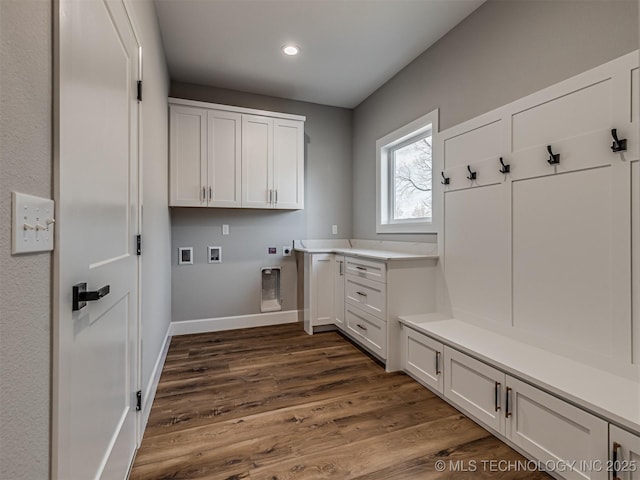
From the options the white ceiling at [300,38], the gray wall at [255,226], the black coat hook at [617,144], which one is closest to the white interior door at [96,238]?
the white ceiling at [300,38]

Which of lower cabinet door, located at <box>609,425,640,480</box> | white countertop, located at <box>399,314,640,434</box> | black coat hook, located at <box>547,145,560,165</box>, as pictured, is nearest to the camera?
lower cabinet door, located at <box>609,425,640,480</box>

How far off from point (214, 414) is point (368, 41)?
312 centimetres

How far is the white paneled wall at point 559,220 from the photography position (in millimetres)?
1459

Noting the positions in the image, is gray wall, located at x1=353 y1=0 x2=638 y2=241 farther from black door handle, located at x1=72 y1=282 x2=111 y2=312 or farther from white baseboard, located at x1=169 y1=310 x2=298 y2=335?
black door handle, located at x1=72 y1=282 x2=111 y2=312

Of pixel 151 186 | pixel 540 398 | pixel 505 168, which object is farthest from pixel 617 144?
pixel 151 186

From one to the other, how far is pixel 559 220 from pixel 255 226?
2.87 m

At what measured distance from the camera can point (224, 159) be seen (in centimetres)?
326

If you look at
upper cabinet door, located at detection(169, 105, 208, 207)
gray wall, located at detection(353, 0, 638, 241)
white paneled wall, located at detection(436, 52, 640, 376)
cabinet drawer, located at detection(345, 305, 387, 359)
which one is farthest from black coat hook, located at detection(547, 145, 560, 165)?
upper cabinet door, located at detection(169, 105, 208, 207)

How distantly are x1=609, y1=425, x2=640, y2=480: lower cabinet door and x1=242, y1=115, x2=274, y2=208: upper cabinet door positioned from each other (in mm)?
3053

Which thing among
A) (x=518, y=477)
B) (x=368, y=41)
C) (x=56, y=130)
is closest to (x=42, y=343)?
(x=56, y=130)

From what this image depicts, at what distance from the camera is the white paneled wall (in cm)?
146

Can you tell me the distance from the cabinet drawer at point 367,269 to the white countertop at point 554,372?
1.66 ft

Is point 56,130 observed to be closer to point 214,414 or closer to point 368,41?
point 214,414

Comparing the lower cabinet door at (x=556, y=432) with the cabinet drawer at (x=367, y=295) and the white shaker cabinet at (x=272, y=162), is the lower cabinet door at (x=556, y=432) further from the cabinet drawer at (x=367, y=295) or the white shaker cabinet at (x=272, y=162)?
the white shaker cabinet at (x=272, y=162)
